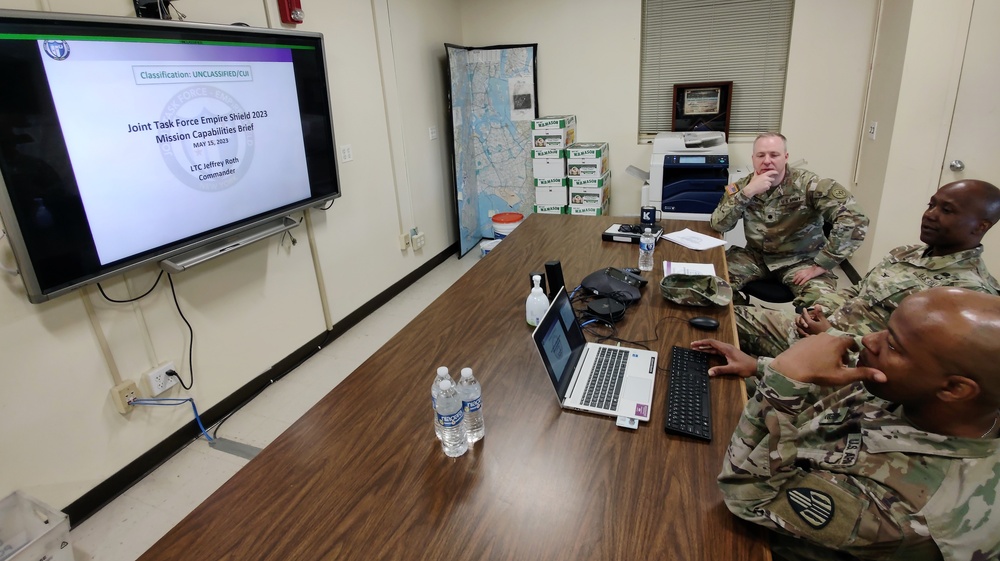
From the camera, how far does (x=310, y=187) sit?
9.49 feet

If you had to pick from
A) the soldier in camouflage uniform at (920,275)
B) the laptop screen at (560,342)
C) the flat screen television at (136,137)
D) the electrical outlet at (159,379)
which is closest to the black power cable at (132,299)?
the flat screen television at (136,137)

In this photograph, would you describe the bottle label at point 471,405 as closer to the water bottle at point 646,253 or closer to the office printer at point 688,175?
the water bottle at point 646,253

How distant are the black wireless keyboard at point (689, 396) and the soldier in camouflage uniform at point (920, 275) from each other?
2.40ft

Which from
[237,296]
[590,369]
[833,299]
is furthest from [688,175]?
[237,296]

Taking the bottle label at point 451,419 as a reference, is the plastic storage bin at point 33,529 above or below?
below

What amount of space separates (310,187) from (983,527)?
2.95m

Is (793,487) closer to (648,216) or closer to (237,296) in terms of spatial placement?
(648,216)

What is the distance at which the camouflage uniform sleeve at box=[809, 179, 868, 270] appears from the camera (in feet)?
7.70

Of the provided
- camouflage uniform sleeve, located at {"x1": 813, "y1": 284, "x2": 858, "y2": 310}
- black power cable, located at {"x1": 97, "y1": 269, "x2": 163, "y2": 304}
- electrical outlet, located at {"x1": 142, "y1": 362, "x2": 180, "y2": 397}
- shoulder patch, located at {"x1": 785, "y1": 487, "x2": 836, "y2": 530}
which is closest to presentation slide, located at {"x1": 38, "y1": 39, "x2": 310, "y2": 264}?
black power cable, located at {"x1": 97, "y1": 269, "x2": 163, "y2": 304}

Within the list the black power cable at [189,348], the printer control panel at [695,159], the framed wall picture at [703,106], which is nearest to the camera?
the black power cable at [189,348]

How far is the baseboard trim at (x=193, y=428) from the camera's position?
2002 mm

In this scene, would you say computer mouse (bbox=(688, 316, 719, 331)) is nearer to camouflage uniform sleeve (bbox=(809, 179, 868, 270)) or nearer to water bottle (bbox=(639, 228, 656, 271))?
water bottle (bbox=(639, 228, 656, 271))

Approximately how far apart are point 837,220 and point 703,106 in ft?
7.14

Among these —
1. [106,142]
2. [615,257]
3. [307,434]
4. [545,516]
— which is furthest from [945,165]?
[106,142]
